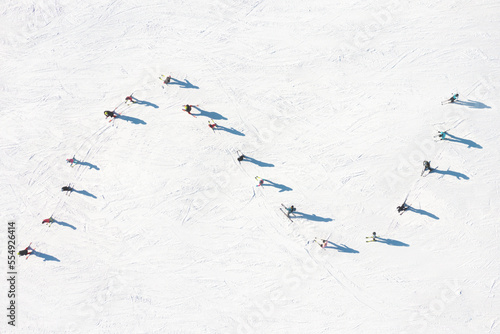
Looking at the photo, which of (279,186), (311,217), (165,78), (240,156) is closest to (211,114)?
(240,156)

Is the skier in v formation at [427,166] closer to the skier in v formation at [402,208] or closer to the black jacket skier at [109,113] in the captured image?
the skier in v formation at [402,208]

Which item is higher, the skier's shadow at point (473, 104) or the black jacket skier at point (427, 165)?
the skier's shadow at point (473, 104)

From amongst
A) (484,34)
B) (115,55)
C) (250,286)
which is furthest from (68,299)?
(484,34)

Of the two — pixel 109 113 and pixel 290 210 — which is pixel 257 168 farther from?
pixel 109 113

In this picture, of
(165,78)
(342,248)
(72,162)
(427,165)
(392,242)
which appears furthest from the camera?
(165,78)

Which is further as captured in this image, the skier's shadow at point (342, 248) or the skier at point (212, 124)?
the skier at point (212, 124)

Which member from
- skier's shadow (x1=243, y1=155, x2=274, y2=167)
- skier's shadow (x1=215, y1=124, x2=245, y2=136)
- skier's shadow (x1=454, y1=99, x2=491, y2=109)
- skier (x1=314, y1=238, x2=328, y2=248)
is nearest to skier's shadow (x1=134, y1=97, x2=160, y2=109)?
skier's shadow (x1=215, y1=124, x2=245, y2=136)

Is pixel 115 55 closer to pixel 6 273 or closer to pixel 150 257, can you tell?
pixel 150 257

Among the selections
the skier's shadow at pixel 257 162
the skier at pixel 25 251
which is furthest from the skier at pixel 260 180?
the skier at pixel 25 251
